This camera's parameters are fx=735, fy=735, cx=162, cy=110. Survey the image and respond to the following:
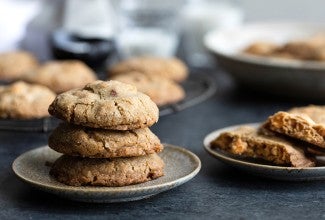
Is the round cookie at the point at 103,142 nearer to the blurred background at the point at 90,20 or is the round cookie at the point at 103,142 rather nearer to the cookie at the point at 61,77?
the cookie at the point at 61,77

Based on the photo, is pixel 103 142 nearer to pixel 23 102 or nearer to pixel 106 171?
pixel 106 171

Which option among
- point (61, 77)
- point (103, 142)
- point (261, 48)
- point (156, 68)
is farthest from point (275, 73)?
point (103, 142)

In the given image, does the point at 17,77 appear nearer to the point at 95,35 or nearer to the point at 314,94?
the point at 95,35

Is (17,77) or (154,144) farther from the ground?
(154,144)

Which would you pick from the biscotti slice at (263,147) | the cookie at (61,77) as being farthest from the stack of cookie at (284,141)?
the cookie at (61,77)

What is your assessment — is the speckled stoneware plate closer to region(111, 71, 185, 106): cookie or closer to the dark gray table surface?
the dark gray table surface

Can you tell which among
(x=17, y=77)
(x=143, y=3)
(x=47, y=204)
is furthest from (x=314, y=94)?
(x=143, y=3)

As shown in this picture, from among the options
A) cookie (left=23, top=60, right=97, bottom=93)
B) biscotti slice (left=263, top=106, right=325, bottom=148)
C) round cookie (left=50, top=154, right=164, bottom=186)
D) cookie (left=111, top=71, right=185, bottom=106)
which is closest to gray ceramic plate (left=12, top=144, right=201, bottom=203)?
round cookie (left=50, top=154, right=164, bottom=186)
